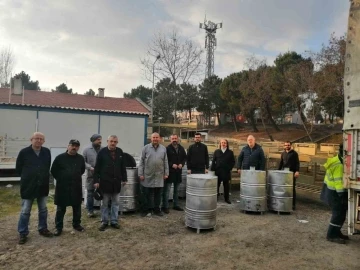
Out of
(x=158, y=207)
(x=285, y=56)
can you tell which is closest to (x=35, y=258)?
(x=158, y=207)

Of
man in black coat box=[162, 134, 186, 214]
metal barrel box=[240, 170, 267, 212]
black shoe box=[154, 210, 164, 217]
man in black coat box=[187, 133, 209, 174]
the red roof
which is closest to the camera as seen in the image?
black shoe box=[154, 210, 164, 217]

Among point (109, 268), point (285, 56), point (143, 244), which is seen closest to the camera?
point (109, 268)

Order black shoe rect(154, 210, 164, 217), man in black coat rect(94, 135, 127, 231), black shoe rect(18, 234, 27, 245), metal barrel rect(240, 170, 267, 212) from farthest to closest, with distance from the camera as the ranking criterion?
metal barrel rect(240, 170, 267, 212), black shoe rect(154, 210, 164, 217), man in black coat rect(94, 135, 127, 231), black shoe rect(18, 234, 27, 245)

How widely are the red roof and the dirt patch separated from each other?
14803 mm

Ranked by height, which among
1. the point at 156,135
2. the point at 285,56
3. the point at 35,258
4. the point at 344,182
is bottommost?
the point at 35,258

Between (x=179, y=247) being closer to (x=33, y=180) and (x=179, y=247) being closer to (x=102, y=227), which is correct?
(x=102, y=227)

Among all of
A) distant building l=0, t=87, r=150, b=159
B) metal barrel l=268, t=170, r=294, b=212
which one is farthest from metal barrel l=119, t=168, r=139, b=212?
distant building l=0, t=87, r=150, b=159

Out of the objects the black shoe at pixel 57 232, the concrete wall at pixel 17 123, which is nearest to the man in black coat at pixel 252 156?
the black shoe at pixel 57 232

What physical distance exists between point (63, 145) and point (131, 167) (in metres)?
9.77

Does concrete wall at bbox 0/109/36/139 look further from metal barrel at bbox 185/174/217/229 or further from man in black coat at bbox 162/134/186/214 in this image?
metal barrel at bbox 185/174/217/229

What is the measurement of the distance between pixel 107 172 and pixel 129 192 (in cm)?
106

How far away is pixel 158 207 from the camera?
646 cm

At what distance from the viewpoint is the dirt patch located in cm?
407

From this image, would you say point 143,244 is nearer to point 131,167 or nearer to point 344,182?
point 131,167
